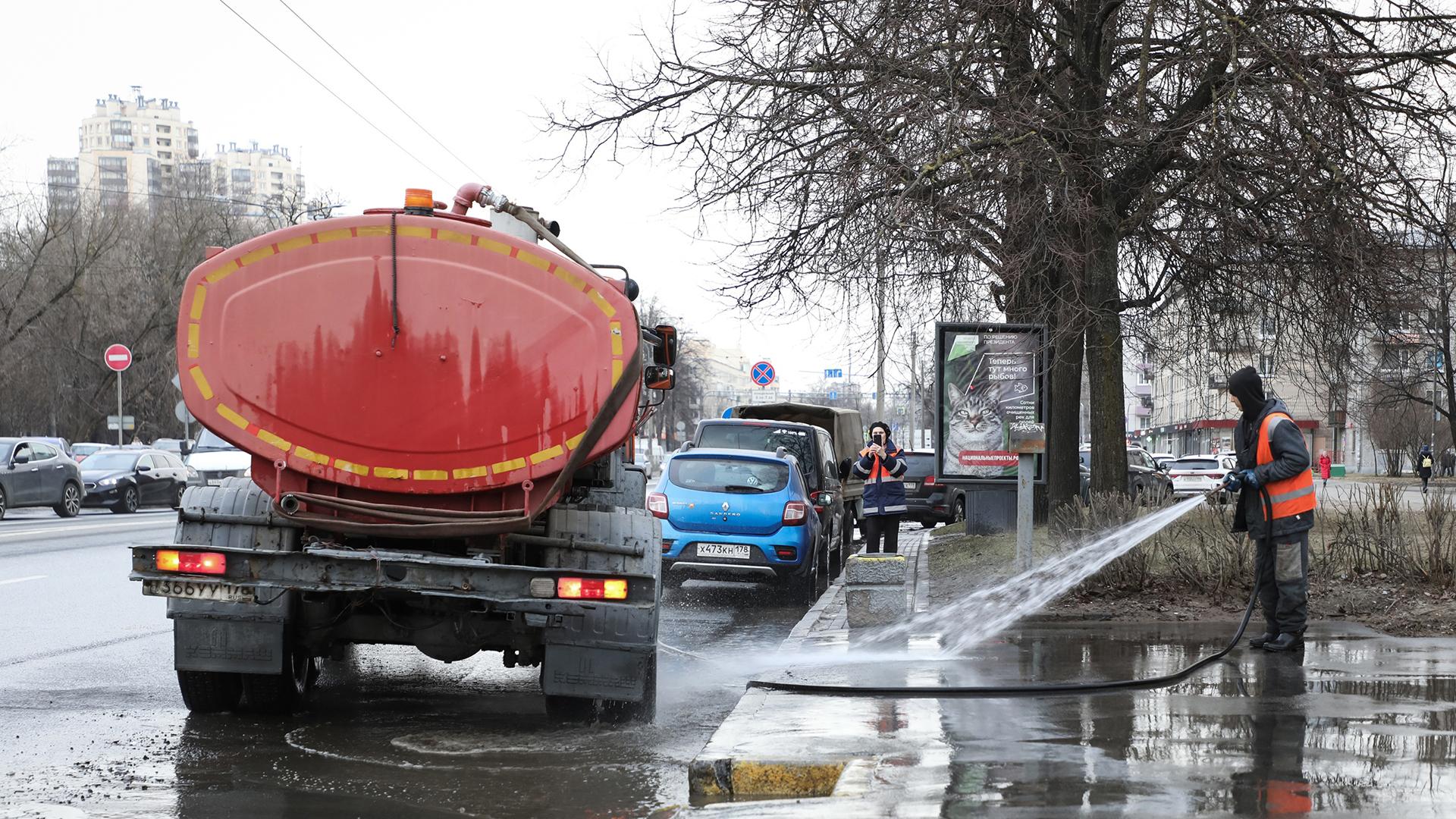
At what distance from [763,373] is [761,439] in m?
14.1

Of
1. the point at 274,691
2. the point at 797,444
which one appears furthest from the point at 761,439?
the point at 274,691

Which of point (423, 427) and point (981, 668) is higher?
point (423, 427)

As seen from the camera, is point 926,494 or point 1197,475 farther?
point 1197,475

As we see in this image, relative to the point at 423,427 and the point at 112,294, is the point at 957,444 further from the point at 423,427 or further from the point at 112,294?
the point at 112,294

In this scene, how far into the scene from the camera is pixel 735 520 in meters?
15.4

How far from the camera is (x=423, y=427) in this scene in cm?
728

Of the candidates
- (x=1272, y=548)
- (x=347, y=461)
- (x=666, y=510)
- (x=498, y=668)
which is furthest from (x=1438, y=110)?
(x=347, y=461)

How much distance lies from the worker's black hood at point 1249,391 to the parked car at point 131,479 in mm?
27806

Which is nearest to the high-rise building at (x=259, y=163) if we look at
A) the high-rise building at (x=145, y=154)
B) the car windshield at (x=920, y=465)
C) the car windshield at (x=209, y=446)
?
the high-rise building at (x=145, y=154)

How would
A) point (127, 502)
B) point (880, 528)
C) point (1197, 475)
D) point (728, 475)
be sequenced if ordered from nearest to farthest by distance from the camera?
point (728, 475), point (880, 528), point (127, 502), point (1197, 475)

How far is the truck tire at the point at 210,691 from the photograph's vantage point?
7898 mm

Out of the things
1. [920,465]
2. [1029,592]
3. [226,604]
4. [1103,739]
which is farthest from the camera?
[920,465]

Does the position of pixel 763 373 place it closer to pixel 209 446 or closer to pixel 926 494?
pixel 926 494

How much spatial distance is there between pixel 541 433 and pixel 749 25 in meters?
10.4
